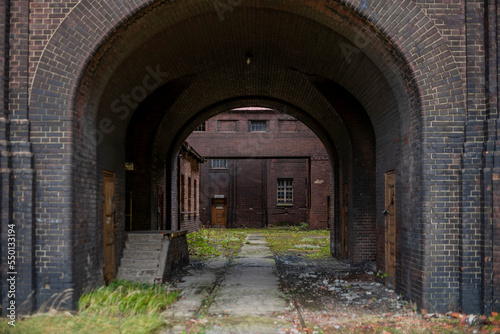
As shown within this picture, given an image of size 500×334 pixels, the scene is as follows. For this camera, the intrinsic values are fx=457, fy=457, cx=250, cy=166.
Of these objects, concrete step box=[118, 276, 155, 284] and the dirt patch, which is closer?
the dirt patch

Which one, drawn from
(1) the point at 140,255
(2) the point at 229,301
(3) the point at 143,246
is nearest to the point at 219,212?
(3) the point at 143,246

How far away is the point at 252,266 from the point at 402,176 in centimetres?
579

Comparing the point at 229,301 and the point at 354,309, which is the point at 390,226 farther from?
the point at 229,301

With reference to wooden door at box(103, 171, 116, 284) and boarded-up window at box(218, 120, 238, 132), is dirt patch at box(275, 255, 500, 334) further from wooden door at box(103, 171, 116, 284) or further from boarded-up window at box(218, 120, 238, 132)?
boarded-up window at box(218, 120, 238, 132)

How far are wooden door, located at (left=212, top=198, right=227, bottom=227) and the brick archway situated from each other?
25.5 meters

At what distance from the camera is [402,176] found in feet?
26.6

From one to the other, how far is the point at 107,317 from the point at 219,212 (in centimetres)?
2812

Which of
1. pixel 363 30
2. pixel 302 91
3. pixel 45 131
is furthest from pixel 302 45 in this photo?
pixel 45 131

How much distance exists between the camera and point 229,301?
8.05 meters

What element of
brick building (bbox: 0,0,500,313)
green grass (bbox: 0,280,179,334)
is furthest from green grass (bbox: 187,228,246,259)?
green grass (bbox: 0,280,179,334)

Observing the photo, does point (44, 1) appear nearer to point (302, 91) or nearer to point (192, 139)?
point (302, 91)

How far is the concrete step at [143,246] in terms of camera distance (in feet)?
32.7

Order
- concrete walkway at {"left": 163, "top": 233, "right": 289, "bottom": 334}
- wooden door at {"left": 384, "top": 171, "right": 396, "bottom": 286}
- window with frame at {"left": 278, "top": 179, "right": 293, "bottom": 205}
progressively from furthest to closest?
1. window with frame at {"left": 278, "top": 179, "right": 293, "bottom": 205}
2. wooden door at {"left": 384, "top": 171, "right": 396, "bottom": 286}
3. concrete walkway at {"left": 163, "top": 233, "right": 289, "bottom": 334}

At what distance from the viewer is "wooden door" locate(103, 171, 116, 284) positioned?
28.7ft
